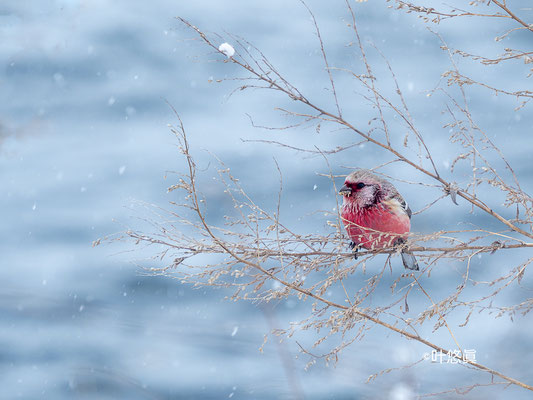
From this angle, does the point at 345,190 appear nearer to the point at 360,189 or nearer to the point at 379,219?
the point at 360,189

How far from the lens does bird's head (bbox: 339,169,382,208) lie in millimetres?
3479

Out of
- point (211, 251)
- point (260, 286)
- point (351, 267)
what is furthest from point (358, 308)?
point (211, 251)

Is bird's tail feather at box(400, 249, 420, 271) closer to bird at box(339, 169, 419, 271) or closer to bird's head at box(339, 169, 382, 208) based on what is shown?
bird at box(339, 169, 419, 271)

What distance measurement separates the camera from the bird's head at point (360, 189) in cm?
348

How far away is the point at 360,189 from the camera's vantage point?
3.52m

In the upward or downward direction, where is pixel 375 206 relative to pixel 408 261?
upward

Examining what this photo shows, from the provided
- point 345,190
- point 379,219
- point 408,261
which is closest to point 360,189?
point 345,190

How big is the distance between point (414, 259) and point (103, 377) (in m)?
1.82

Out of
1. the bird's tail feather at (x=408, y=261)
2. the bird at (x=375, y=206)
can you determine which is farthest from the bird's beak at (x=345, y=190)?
the bird's tail feather at (x=408, y=261)

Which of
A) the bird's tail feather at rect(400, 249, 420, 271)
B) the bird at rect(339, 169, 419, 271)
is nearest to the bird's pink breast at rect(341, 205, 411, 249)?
the bird at rect(339, 169, 419, 271)

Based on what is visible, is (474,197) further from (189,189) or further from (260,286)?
(189,189)

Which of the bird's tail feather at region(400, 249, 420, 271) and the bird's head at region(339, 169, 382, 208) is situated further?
the bird's head at region(339, 169, 382, 208)

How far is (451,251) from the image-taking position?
2.87 metres

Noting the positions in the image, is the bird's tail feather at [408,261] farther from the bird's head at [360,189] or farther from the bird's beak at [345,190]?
the bird's beak at [345,190]
